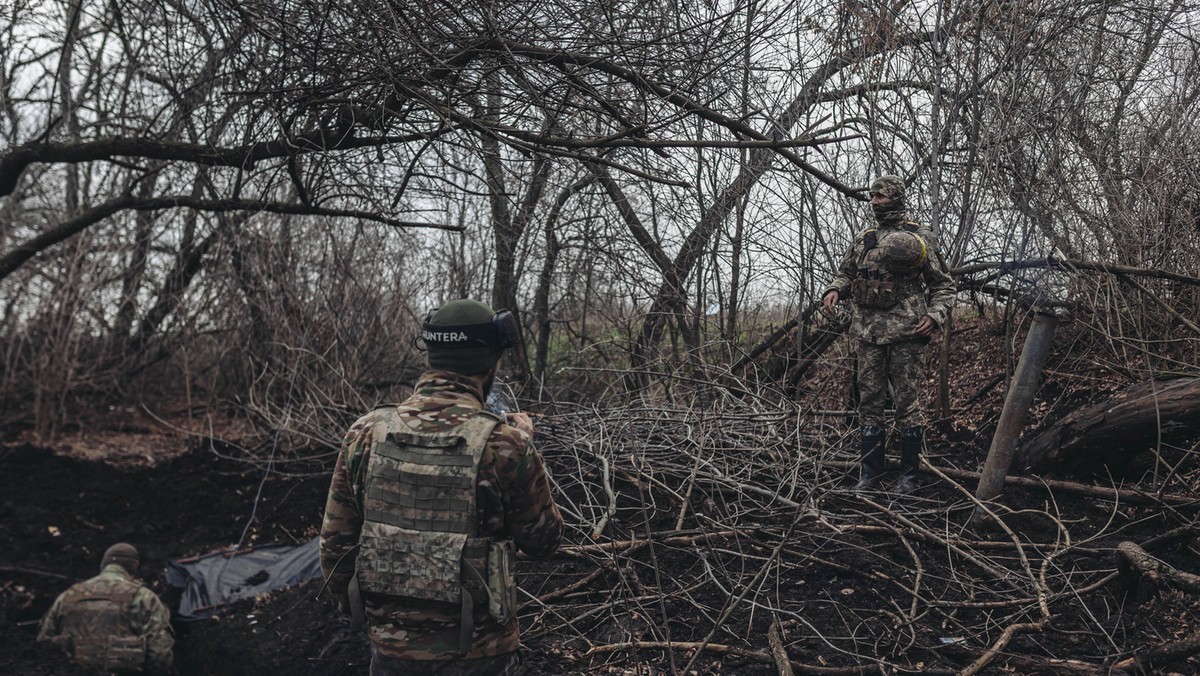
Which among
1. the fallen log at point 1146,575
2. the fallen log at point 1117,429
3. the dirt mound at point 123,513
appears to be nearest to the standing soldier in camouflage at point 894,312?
the fallen log at point 1117,429

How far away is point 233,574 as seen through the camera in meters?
7.77

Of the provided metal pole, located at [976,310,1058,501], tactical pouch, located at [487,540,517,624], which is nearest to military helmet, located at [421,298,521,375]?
tactical pouch, located at [487,540,517,624]

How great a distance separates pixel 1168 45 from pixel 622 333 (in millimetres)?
5437

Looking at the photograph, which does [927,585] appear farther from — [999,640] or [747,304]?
[747,304]

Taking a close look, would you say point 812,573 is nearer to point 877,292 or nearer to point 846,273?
point 877,292

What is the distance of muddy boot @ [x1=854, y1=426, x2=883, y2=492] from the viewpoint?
18.5 feet

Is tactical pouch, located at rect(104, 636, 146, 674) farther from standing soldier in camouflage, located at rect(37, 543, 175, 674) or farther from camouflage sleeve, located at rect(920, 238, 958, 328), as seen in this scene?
camouflage sleeve, located at rect(920, 238, 958, 328)

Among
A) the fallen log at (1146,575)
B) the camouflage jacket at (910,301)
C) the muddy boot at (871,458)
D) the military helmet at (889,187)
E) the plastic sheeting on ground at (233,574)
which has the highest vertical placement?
the military helmet at (889,187)

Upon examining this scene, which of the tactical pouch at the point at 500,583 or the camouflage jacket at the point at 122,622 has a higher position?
the tactical pouch at the point at 500,583

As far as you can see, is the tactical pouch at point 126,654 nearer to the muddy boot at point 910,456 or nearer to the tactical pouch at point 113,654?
the tactical pouch at point 113,654

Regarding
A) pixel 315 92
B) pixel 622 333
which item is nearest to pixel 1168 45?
pixel 622 333

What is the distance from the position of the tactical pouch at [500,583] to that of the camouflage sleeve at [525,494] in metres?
0.08

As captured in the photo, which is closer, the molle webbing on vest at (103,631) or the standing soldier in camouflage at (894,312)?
the standing soldier in camouflage at (894,312)

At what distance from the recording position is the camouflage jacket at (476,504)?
309cm
